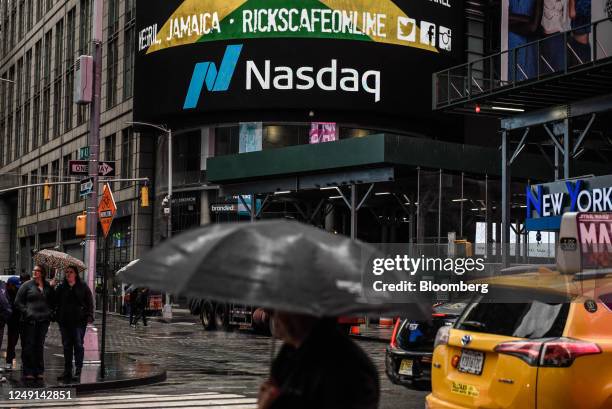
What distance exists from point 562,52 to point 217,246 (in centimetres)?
2555

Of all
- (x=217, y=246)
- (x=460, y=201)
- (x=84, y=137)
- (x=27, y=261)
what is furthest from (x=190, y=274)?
(x=27, y=261)

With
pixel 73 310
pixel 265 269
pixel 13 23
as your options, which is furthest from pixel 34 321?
pixel 13 23

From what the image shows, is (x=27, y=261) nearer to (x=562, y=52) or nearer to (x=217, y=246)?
(x=562, y=52)

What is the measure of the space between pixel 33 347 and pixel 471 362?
31.4 ft

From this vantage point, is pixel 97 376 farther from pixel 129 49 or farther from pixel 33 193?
pixel 33 193

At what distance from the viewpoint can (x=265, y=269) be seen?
14.8 feet

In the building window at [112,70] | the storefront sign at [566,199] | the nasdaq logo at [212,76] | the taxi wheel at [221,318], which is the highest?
the building window at [112,70]

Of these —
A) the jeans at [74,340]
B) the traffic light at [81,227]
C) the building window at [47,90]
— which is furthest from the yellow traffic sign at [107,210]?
the building window at [47,90]

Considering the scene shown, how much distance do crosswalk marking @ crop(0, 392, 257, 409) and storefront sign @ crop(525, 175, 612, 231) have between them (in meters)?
14.6

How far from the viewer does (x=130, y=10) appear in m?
64.4

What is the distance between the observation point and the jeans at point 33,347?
52.6 feet

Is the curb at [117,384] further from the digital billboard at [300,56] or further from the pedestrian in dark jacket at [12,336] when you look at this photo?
the digital billboard at [300,56]

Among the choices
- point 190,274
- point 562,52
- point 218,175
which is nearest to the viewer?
point 190,274

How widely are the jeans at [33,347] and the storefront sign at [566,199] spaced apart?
607 inches
